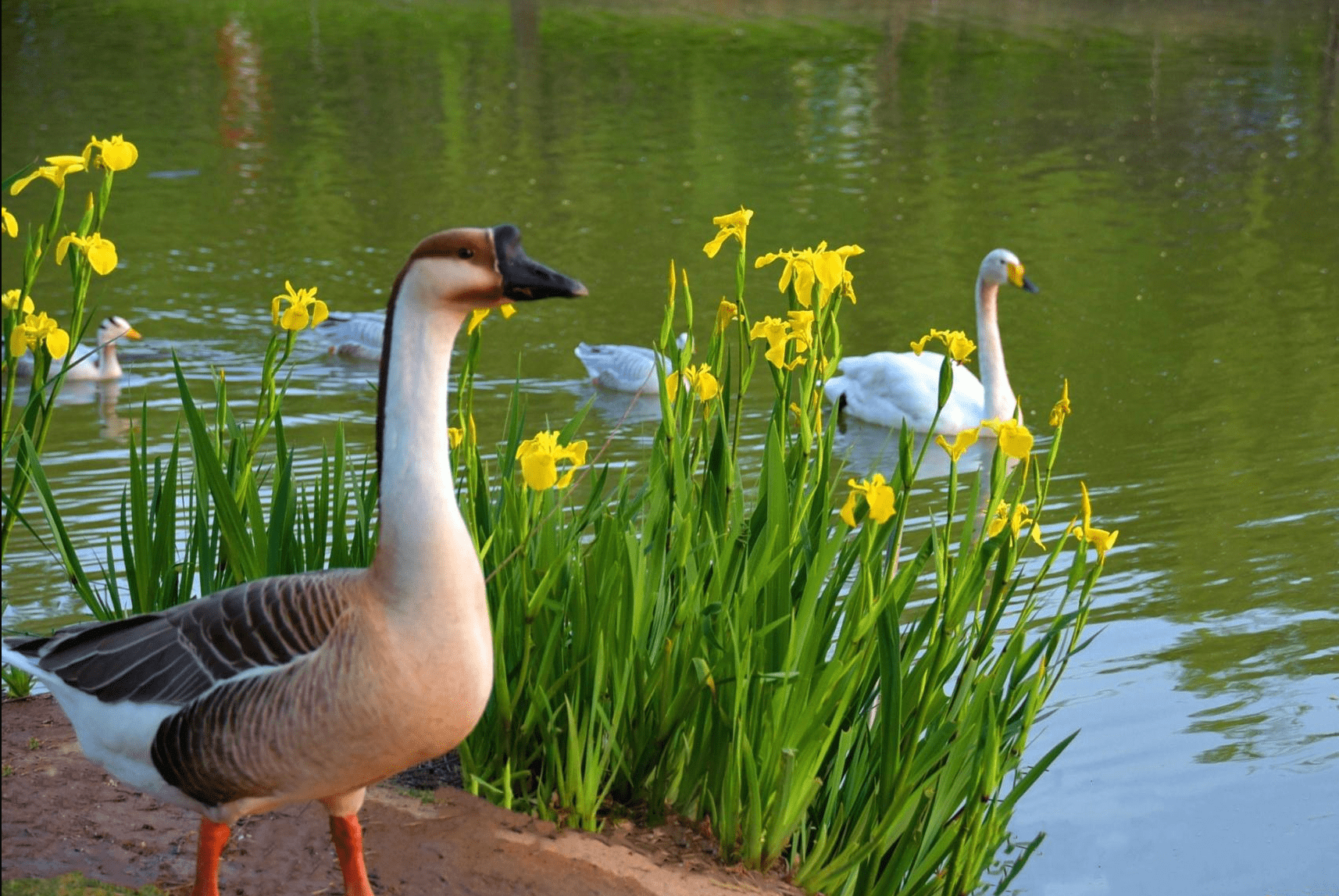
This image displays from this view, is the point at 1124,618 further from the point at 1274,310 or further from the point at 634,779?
the point at 1274,310

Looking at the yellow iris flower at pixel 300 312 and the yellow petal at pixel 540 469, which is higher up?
the yellow iris flower at pixel 300 312

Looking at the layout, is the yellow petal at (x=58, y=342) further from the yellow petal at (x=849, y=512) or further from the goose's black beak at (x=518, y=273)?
the yellow petal at (x=849, y=512)

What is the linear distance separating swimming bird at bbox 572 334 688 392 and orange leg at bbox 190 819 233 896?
7.57 meters

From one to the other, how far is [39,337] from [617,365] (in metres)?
7.23

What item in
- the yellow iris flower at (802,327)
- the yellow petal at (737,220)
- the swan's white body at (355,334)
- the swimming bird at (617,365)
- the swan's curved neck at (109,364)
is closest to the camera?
the yellow iris flower at (802,327)

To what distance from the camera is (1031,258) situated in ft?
49.5

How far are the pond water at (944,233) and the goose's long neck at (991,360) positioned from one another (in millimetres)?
251

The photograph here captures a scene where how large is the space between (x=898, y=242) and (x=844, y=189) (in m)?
3.04

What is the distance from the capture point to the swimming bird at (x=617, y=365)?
10773 millimetres

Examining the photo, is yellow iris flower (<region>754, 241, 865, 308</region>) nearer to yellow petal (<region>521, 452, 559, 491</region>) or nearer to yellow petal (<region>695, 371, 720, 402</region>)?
yellow petal (<region>695, 371, 720, 402</region>)

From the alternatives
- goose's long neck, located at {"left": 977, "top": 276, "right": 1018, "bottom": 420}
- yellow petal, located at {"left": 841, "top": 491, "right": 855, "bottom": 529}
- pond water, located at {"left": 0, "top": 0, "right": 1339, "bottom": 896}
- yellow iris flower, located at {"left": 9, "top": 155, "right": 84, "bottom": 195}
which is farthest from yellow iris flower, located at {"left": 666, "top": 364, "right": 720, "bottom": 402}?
goose's long neck, located at {"left": 977, "top": 276, "right": 1018, "bottom": 420}

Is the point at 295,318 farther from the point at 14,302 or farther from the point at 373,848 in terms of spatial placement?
the point at 373,848

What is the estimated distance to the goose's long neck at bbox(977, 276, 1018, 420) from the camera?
10.3m

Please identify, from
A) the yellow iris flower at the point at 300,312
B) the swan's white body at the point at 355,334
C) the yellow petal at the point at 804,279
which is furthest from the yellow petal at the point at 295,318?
the swan's white body at the point at 355,334
